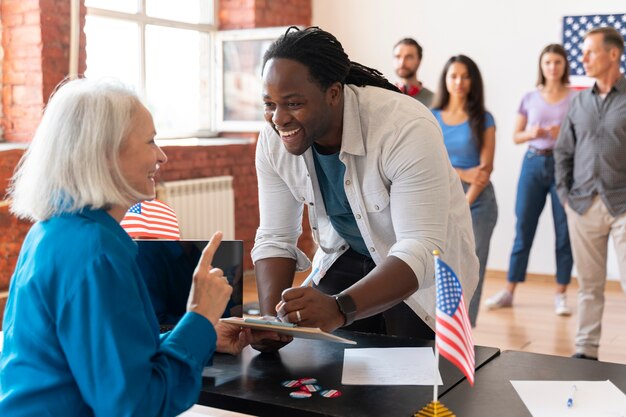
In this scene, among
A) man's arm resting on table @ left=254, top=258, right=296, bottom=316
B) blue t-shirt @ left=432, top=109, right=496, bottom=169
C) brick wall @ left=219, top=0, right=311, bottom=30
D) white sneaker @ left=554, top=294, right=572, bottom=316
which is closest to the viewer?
man's arm resting on table @ left=254, top=258, right=296, bottom=316

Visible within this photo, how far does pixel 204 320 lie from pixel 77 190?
1.03 feet

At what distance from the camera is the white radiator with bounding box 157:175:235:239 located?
5.49 meters

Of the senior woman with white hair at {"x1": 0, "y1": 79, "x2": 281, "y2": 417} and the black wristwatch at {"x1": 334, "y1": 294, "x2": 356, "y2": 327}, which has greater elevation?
the senior woman with white hair at {"x1": 0, "y1": 79, "x2": 281, "y2": 417}

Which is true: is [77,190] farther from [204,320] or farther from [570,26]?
[570,26]

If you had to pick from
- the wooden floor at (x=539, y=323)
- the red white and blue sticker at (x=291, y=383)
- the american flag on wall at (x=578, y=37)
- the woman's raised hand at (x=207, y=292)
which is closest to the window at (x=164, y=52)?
the wooden floor at (x=539, y=323)

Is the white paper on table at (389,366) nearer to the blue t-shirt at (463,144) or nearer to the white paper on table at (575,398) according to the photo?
the white paper on table at (575,398)

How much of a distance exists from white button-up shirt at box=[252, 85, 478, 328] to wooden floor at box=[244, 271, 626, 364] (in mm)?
2320

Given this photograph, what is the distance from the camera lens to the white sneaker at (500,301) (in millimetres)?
5402

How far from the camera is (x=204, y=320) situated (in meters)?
1.43

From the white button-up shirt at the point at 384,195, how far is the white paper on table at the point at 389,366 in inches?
7.0

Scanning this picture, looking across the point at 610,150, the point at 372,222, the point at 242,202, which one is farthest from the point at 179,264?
the point at 242,202

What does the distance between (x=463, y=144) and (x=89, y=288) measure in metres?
3.60

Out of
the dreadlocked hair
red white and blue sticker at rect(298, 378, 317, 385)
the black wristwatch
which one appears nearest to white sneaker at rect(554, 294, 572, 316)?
the dreadlocked hair

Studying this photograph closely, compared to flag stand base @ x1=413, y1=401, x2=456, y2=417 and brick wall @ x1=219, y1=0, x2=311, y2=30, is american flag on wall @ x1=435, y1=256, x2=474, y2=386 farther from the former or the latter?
brick wall @ x1=219, y1=0, x2=311, y2=30
